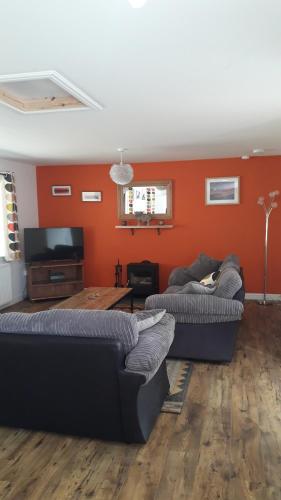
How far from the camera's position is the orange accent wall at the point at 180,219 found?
241 inches

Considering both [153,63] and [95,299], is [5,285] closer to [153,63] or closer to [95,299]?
[95,299]

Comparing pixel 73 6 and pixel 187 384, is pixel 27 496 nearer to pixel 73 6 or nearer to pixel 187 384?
pixel 187 384

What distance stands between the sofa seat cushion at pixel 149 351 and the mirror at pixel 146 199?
3961 mm

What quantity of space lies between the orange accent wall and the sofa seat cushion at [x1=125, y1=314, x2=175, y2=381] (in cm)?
384

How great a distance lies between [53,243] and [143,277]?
5.45ft

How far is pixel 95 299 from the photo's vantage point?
448cm

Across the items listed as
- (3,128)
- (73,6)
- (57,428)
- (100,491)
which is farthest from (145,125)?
(100,491)

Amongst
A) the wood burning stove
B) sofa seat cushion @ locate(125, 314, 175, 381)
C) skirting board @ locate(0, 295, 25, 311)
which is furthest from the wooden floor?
skirting board @ locate(0, 295, 25, 311)

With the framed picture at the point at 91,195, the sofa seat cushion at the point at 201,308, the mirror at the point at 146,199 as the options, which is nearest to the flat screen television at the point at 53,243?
the framed picture at the point at 91,195

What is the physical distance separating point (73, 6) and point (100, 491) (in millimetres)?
2412

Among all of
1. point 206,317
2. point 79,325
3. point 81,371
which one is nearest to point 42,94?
point 79,325

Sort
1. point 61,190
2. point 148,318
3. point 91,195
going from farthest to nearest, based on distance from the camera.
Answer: point 61,190 → point 91,195 → point 148,318

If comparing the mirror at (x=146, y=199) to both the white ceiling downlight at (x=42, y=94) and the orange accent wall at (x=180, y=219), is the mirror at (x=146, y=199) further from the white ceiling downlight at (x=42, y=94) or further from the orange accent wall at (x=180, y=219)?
the white ceiling downlight at (x=42, y=94)

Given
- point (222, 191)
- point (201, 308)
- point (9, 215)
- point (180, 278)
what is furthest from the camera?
point (222, 191)
